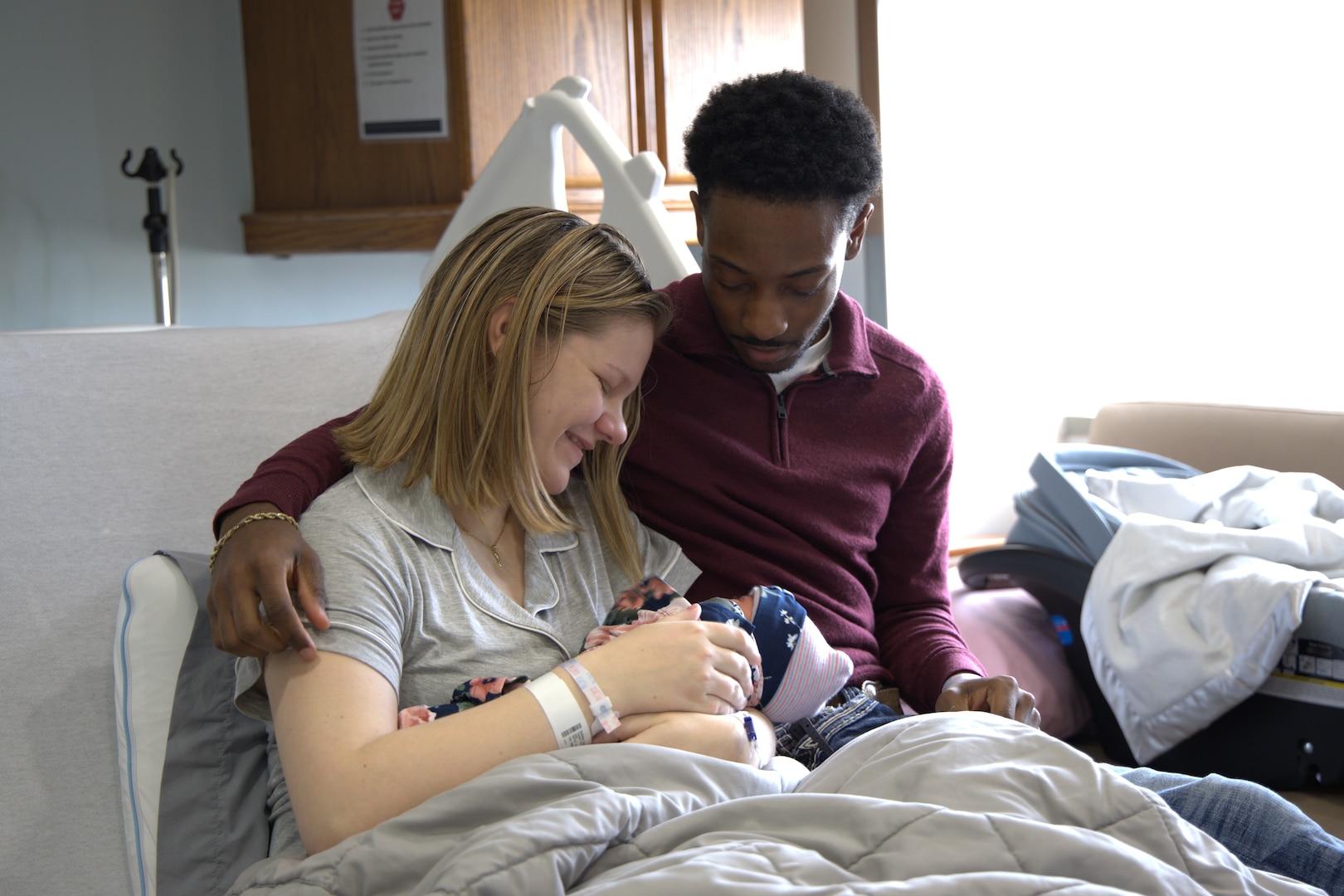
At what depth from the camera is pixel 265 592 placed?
917mm

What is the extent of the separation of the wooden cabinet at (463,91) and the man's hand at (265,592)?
4.82 ft

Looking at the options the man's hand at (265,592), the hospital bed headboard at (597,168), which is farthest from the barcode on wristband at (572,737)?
the hospital bed headboard at (597,168)

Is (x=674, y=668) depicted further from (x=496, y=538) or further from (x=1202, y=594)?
(x=1202, y=594)

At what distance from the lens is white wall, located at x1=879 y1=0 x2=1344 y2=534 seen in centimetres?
253

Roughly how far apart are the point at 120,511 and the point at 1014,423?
8.06 feet

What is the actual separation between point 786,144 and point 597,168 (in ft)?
1.48

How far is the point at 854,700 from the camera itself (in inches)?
51.2

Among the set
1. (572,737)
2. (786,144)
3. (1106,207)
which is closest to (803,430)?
(786,144)

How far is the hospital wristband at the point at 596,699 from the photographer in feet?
3.17

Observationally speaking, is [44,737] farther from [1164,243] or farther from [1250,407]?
[1164,243]

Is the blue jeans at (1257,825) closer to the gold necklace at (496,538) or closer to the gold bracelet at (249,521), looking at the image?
the gold necklace at (496,538)

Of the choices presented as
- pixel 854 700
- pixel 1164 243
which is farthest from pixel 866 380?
pixel 1164 243

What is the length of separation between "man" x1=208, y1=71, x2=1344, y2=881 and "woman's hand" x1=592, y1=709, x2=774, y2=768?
23 cm

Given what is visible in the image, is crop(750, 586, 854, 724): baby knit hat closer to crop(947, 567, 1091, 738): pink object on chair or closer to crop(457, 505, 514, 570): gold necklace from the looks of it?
crop(457, 505, 514, 570): gold necklace
